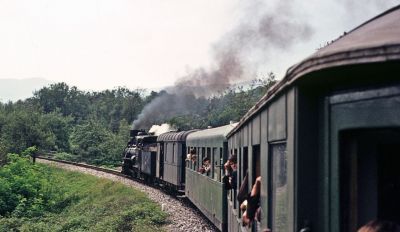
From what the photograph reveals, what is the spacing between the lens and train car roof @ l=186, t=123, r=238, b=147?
11.6 m

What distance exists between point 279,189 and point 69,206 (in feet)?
77.1

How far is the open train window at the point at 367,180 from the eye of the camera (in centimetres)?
303

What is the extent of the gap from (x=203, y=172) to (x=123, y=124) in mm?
61446

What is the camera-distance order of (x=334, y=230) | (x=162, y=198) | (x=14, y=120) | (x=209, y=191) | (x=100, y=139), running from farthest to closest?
(x=100, y=139) < (x=14, y=120) < (x=162, y=198) < (x=209, y=191) < (x=334, y=230)

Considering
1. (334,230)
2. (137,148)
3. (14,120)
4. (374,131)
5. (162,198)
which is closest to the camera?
(374,131)

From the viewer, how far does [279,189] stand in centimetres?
418

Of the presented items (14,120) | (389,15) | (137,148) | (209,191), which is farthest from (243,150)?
(14,120)

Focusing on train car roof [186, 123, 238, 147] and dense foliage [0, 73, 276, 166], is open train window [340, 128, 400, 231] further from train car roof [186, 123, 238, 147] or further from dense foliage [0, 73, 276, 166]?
dense foliage [0, 73, 276, 166]

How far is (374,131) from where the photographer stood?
115 inches

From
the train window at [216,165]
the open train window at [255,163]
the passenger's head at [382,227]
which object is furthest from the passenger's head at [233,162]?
the passenger's head at [382,227]

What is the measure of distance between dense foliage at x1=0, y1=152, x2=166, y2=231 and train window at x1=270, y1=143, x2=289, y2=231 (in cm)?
1149

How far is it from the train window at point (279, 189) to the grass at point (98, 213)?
11504 mm

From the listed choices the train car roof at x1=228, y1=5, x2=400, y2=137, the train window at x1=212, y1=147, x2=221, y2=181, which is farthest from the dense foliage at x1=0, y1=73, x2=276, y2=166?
the train car roof at x1=228, y1=5, x2=400, y2=137

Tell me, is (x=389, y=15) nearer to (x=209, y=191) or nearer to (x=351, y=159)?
(x=351, y=159)
